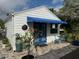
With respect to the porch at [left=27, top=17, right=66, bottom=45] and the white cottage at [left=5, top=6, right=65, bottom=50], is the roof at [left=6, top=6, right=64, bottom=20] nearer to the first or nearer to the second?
the white cottage at [left=5, top=6, right=65, bottom=50]

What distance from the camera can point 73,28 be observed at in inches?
997

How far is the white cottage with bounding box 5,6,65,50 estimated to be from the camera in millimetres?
17531

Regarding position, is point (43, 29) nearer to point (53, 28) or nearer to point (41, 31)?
point (41, 31)

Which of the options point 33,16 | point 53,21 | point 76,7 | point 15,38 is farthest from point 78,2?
point 15,38

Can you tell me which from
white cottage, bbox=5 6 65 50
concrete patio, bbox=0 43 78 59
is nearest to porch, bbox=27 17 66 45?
white cottage, bbox=5 6 65 50

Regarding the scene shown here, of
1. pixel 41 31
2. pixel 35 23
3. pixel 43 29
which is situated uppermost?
pixel 35 23

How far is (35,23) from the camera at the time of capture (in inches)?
762

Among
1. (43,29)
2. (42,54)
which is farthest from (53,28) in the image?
(42,54)

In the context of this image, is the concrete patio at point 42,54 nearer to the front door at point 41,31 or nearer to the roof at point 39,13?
the front door at point 41,31

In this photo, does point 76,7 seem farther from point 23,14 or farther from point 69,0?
point 23,14

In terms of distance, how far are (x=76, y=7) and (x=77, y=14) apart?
1692 millimetres

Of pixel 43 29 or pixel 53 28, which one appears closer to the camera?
pixel 43 29

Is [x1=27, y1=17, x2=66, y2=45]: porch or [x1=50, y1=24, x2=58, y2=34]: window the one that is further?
[x1=50, y1=24, x2=58, y2=34]: window

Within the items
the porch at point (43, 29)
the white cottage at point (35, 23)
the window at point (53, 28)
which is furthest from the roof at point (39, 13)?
the window at point (53, 28)
